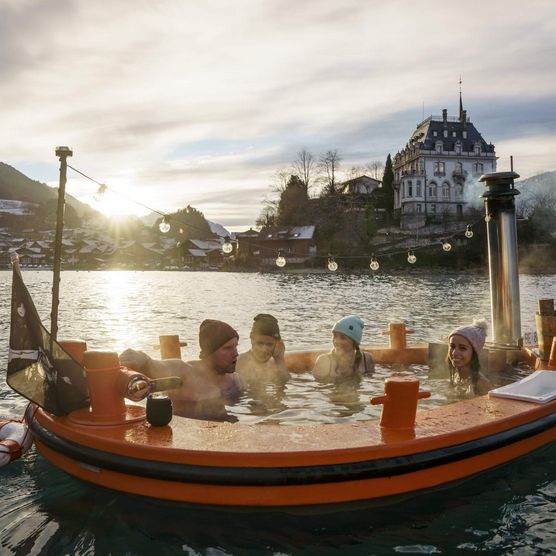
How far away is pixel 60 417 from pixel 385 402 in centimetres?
276

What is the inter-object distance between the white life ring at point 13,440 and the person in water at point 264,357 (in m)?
2.79

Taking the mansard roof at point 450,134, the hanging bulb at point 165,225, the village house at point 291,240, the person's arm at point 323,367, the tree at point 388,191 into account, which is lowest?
the person's arm at point 323,367

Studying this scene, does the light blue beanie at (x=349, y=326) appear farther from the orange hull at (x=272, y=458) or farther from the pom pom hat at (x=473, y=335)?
the orange hull at (x=272, y=458)

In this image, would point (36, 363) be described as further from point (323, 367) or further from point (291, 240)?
point (291, 240)

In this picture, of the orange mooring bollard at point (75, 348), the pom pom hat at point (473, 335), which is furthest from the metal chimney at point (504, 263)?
the orange mooring bollard at point (75, 348)

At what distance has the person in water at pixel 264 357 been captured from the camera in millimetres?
7121

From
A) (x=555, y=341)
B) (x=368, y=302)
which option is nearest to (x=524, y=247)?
(x=368, y=302)

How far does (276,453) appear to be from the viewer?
161 inches

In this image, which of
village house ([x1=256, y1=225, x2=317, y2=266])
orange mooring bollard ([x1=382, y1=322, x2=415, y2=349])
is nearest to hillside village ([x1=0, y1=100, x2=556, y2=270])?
village house ([x1=256, y1=225, x2=317, y2=266])

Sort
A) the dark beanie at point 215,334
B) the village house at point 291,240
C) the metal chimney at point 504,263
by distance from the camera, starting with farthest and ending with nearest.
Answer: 1. the village house at point 291,240
2. the metal chimney at point 504,263
3. the dark beanie at point 215,334

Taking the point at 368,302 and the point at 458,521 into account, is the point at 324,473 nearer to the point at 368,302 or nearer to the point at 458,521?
the point at 458,521

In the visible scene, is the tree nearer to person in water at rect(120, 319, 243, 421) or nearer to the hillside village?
the hillside village

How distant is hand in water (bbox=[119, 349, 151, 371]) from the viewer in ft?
18.8

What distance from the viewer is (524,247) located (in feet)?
253
